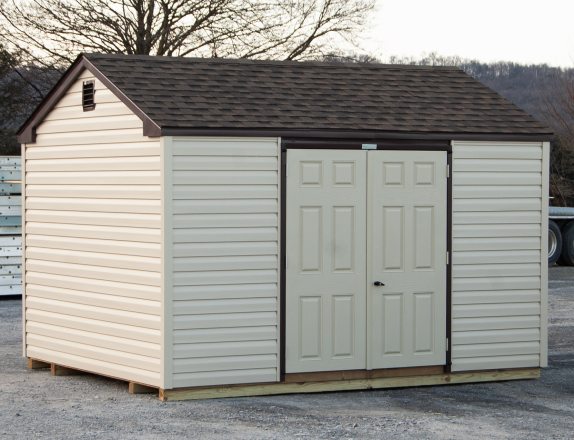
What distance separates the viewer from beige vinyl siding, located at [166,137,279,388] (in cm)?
742

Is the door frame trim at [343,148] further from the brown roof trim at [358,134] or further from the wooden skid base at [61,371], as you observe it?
the wooden skid base at [61,371]

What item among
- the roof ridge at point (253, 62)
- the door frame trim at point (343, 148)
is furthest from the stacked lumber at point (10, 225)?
the door frame trim at point (343, 148)

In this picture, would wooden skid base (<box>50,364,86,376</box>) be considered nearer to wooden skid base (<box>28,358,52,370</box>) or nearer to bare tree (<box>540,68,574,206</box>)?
wooden skid base (<box>28,358,52,370</box>)

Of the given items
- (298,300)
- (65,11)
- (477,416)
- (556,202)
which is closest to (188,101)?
(298,300)

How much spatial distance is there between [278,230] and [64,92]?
2.69 metres

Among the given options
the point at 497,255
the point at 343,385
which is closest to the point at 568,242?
the point at 497,255

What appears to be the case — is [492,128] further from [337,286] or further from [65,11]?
[65,11]

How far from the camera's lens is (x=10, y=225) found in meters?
14.9

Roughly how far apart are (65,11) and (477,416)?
17.6 meters

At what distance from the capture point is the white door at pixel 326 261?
25.6 ft

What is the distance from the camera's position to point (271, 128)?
7613mm

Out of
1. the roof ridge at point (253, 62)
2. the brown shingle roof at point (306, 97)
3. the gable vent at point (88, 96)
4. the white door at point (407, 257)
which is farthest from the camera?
the roof ridge at point (253, 62)

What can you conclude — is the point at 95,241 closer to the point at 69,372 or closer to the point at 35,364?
the point at 69,372

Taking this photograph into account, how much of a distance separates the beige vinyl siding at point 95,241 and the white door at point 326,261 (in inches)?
48.4
